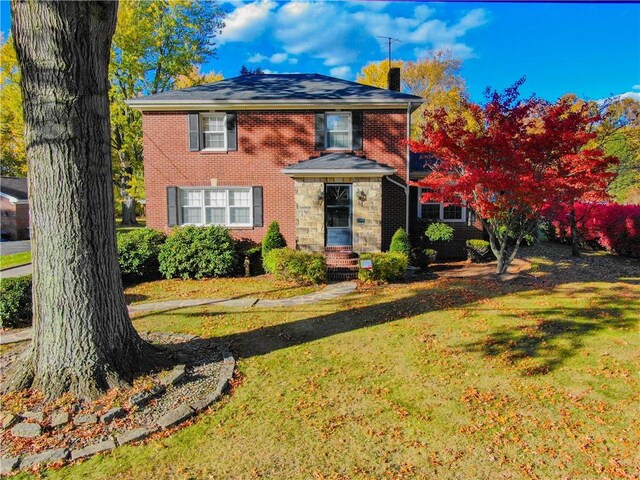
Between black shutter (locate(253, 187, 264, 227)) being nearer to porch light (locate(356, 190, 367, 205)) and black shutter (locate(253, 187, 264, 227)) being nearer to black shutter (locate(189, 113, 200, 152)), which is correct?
black shutter (locate(189, 113, 200, 152))

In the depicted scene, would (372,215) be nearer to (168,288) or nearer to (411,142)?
(411,142)

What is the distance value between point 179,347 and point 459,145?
28.6 feet

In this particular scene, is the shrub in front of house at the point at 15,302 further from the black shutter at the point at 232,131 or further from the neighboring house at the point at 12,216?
the neighboring house at the point at 12,216

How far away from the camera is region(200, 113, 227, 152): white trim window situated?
45.7 ft

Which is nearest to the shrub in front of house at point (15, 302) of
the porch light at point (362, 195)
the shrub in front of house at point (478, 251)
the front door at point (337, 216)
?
the front door at point (337, 216)

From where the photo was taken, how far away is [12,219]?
27.7 metres

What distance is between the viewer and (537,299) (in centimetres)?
890

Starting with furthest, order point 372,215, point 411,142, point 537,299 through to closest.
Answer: point 372,215
point 411,142
point 537,299

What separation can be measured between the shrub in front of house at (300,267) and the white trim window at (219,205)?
3.47 m

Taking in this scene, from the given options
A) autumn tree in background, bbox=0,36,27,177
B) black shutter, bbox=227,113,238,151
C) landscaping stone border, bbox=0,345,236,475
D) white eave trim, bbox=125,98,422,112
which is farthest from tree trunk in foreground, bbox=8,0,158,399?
autumn tree in background, bbox=0,36,27,177

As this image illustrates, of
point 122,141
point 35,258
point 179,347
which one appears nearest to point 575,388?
point 179,347

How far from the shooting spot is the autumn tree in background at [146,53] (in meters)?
22.8

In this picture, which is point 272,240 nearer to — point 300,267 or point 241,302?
point 300,267

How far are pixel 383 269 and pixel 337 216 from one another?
3.25 meters
